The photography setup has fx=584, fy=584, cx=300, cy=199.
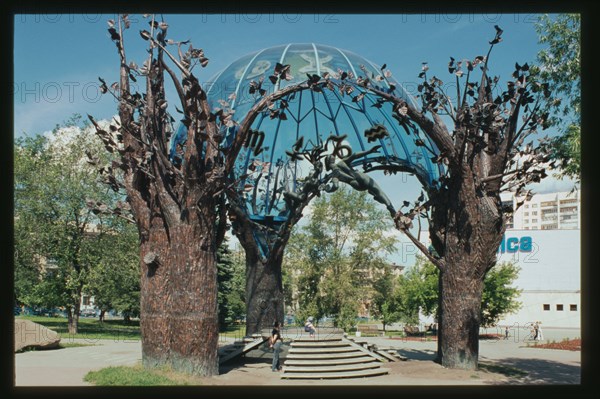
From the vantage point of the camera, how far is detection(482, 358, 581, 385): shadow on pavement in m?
13.8

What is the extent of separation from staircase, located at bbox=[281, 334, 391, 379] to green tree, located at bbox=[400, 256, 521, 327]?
15.9 m

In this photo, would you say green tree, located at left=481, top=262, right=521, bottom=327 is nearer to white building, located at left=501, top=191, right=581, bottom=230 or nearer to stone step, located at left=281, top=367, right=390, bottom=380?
stone step, located at left=281, top=367, right=390, bottom=380

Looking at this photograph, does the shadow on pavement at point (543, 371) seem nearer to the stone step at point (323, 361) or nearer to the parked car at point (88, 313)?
the stone step at point (323, 361)

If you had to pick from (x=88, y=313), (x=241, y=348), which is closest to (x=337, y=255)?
(x=241, y=348)

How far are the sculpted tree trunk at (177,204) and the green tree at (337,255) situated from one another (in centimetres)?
2428

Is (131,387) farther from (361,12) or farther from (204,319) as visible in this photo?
(361,12)

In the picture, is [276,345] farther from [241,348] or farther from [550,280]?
[550,280]

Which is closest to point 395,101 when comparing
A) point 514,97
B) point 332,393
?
point 514,97

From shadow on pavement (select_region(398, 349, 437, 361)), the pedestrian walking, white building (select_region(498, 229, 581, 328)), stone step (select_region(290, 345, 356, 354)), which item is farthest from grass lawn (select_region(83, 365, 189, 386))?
white building (select_region(498, 229, 581, 328))

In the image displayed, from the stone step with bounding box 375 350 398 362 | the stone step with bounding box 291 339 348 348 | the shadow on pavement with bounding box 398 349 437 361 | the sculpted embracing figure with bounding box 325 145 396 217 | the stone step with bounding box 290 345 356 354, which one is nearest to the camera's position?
the stone step with bounding box 290 345 356 354

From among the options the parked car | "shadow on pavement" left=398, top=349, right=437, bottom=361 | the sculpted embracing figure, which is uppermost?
the sculpted embracing figure

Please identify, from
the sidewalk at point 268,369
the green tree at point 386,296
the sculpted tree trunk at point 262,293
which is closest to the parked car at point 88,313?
the green tree at point 386,296

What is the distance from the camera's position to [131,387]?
1116cm

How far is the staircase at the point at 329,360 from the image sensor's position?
557 inches
